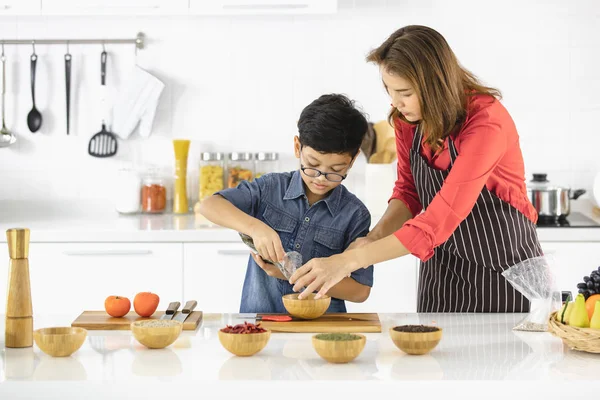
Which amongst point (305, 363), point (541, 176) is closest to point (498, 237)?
point (305, 363)

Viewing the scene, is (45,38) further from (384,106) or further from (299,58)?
(384,106)

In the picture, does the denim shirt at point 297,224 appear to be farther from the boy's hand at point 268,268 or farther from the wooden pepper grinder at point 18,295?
the wooden pepper grinder at point 18,295

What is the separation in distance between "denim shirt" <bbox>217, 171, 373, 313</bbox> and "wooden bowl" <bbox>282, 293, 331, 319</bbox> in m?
0.27

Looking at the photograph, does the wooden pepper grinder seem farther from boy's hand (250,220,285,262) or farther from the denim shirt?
the denim shirt

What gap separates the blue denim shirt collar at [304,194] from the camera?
2.20 metres

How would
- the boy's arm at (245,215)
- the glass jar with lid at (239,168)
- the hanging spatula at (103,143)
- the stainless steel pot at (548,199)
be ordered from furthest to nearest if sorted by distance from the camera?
the hanging spatula at (103,143) → the glass jar with lid at (239,168) → the stainless steel pot at (548,199) → the boy's arm at (245,215)

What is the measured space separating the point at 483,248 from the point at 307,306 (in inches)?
21.1

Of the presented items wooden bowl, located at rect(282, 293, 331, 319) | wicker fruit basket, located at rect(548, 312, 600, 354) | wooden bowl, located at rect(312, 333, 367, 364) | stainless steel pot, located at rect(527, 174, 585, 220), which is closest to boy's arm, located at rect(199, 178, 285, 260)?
wooden bowl, located at rect(282, 293, 331, 319)

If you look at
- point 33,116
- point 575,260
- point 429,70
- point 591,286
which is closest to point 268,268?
point 429,70

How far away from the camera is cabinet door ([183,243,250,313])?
320 cm

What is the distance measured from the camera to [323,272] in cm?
181

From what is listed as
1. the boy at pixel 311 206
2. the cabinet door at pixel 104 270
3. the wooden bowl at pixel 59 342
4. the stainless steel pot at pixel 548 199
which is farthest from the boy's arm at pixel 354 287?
the stainless steel pot at pixel 548 199

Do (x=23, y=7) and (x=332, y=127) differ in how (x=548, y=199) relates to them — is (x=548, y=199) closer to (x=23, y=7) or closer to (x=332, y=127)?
(x=332, y=127)

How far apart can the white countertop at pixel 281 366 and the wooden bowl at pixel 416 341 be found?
Answer: 0.02 meters
